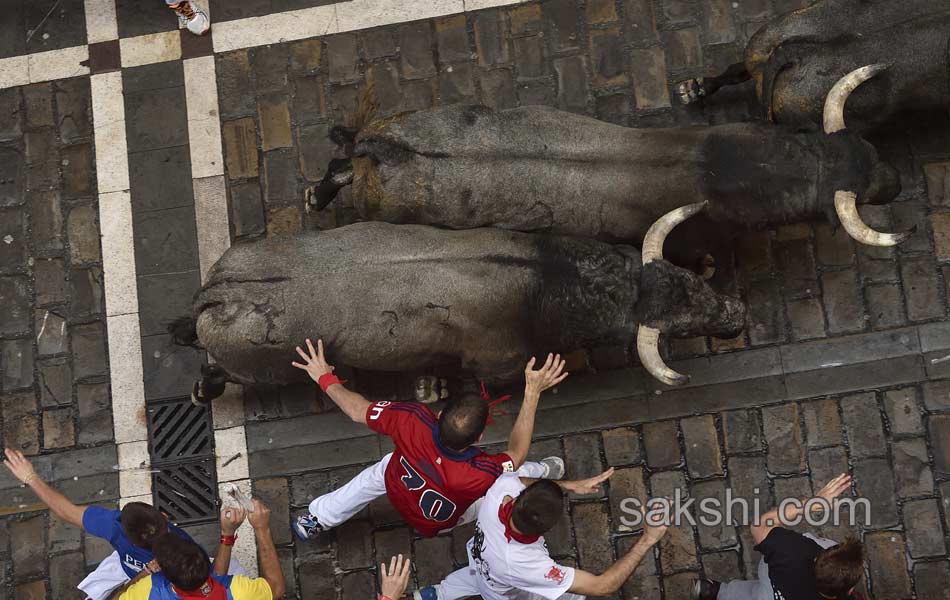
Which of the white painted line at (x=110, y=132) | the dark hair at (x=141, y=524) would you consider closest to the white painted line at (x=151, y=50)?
the white painted line at (x=110, y=132)

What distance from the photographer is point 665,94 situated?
28.0 ft

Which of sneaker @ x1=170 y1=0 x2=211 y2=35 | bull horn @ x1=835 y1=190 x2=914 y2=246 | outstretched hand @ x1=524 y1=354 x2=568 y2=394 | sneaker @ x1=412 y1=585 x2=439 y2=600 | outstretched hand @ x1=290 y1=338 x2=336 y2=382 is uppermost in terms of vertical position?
sneaker @ x1=170 y1=0 x2=211 y2=35

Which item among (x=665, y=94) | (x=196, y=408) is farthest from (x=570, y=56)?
(x=196, y=408)

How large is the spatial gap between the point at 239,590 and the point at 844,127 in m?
5.72

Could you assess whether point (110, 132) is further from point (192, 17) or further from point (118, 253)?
point (192, 17)

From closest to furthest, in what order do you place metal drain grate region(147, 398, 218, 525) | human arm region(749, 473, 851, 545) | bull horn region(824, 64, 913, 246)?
human arm region(749, 473, 851, 545) → bull horn region(824, 64, 913, 246) → metal drain grate region(147, 398, 218, 525)

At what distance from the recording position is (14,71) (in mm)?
8898

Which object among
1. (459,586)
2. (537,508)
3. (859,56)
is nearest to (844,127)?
(859,56)

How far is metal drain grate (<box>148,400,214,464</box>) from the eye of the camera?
27.2 ft

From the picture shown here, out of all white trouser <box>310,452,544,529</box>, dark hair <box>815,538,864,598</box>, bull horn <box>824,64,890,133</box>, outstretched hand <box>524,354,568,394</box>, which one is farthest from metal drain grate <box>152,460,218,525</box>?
bull horn <box>824,64,890,133</box>

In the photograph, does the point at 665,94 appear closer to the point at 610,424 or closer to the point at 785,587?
the point at 610,424

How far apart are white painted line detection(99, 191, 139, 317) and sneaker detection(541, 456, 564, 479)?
402cm

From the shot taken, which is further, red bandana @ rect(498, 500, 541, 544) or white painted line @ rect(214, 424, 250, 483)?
white painted line @ rect(214, 424, 250, 483)

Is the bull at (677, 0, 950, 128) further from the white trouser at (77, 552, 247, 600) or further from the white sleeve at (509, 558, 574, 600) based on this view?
the white trouser at (77, 552, 247, 600)
